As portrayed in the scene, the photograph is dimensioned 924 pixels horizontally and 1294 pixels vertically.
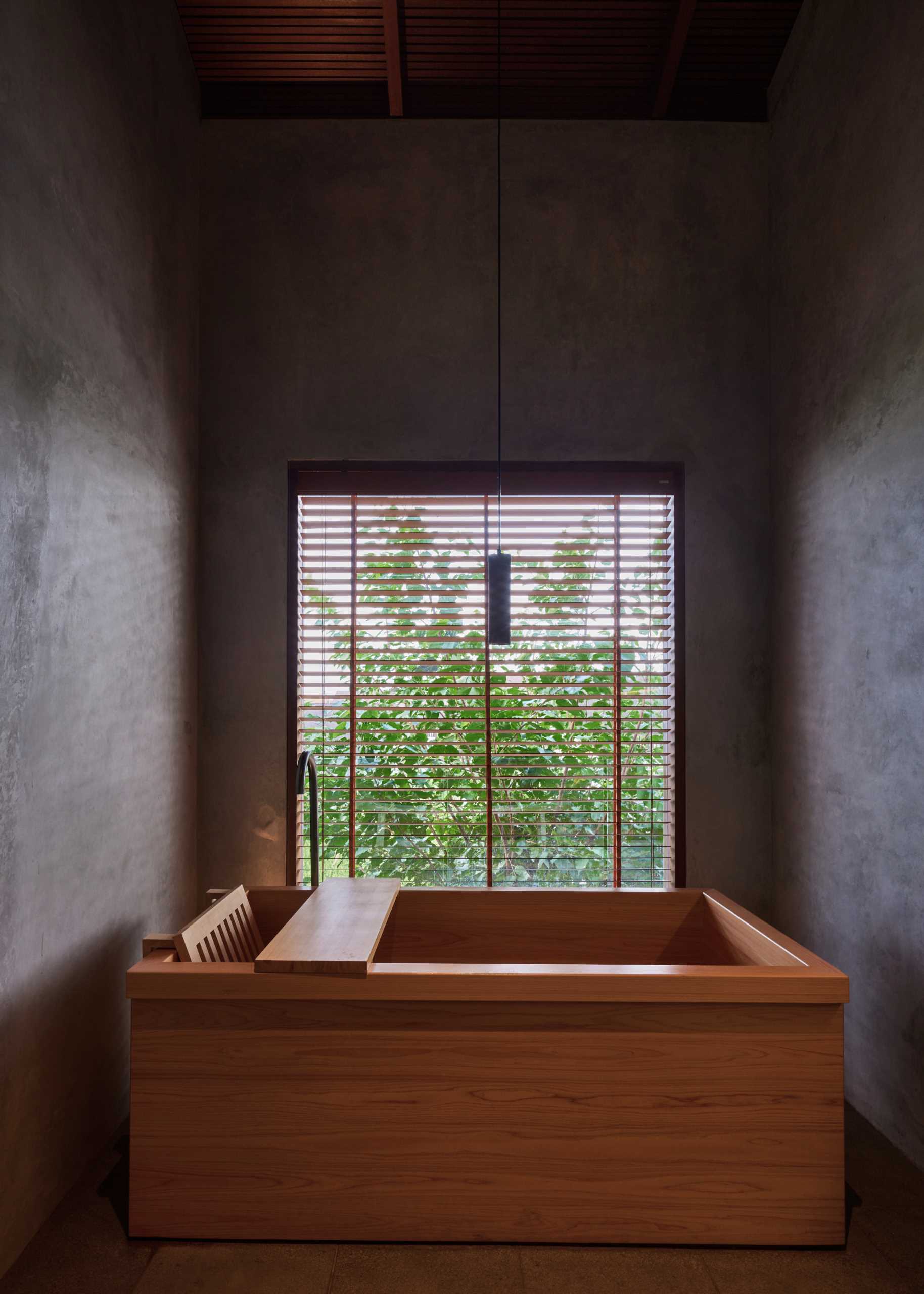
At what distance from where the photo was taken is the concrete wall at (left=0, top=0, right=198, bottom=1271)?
6.42 ft

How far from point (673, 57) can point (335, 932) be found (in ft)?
10.8

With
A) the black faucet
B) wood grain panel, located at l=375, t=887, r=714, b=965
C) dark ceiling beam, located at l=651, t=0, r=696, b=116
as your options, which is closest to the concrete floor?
wood grain panel, located at l=375, t=887, r=714, b=965

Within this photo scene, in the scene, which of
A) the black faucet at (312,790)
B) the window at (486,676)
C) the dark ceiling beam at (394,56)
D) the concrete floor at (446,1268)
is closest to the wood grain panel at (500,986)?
the concrete floor at (446,1268)

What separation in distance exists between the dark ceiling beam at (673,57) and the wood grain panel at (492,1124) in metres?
3.27

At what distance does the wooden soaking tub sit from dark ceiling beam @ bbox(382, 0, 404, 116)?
124 inches

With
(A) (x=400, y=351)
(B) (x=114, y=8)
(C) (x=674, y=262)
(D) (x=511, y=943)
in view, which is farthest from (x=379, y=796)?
(B) (x=114, y=8)

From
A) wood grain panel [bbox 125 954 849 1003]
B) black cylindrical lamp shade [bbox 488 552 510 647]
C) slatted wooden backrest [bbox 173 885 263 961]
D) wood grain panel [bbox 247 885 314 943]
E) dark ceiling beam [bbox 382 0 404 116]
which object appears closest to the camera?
wood grain panel [bbox 125 954 849 1003]

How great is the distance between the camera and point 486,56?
10.7ft

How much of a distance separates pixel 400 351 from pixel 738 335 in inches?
53.3

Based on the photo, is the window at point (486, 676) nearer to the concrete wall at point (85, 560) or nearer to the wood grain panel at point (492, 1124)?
the concrete wall at point (85, 560)

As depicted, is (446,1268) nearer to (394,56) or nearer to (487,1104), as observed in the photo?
(487,1104)

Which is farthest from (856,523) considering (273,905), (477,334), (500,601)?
(273,905)

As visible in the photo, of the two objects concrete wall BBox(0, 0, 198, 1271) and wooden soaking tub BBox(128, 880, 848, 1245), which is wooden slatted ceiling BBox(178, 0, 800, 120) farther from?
wooden soaking tub BBox(128, 880, 848, 1245)

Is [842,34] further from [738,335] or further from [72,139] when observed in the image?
[72,139]
